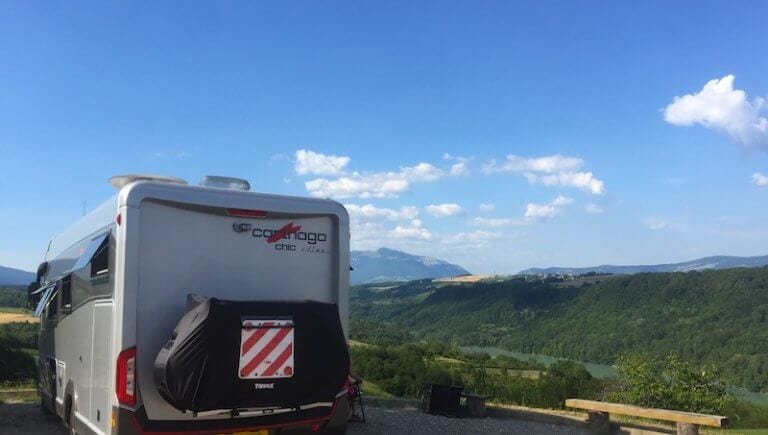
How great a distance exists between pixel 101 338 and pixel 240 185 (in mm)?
1926

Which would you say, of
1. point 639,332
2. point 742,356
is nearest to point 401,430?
point 742,356

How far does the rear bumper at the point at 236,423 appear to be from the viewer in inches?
190

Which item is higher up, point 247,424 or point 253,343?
point 253,343

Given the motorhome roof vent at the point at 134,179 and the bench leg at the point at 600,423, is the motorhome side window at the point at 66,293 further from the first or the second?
the bench leg at the point at 600,423

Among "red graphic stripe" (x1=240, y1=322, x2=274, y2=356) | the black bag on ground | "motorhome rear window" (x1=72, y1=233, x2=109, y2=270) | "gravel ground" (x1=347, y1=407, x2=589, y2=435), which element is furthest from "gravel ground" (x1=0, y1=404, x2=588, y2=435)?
"red graphic stripe" (x1=240, y1=322, x2=274, y2=356)

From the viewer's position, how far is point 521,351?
68.8m

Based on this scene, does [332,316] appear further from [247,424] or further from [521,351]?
[521,351]

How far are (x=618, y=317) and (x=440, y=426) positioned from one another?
64958 millimetres

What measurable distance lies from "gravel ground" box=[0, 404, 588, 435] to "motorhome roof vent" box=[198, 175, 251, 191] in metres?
4.81

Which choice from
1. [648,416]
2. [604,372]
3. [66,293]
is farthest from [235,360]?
[604,372]

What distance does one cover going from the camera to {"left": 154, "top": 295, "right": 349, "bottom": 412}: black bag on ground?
14.7ft

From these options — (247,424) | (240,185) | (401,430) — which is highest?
(240,185)

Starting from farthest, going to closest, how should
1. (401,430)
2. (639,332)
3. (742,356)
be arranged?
(639,332) < (742,356) < (401,430)

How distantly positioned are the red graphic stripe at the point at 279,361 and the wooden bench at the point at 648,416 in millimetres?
4918
